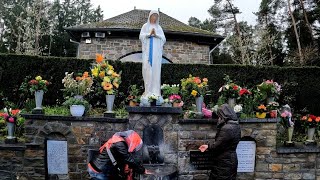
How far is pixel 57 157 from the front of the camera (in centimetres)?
725

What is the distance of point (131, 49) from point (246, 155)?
881 cm

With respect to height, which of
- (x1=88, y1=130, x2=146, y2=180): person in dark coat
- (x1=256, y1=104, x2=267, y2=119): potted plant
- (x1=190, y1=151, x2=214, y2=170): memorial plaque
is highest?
(x1=256, y1=104, x2=267, y2=119): potted plant

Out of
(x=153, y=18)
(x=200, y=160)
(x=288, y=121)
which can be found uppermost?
(x=153, y=18)

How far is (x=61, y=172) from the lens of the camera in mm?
7266

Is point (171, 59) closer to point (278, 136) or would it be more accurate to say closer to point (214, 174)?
point (278, 136)

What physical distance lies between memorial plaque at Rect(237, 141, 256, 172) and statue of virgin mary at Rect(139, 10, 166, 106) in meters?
1.89

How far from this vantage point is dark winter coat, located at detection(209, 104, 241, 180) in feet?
19.0

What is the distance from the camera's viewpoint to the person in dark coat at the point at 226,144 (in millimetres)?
5781

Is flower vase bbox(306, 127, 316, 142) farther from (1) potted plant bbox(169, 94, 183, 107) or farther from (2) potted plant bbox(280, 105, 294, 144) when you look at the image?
(1) potted plant bbox(169, 94, 183, 107)

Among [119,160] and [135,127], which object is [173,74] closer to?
[135,127]

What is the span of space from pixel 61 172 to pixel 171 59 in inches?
352

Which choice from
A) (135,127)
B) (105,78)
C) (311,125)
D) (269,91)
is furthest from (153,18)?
(311,125)

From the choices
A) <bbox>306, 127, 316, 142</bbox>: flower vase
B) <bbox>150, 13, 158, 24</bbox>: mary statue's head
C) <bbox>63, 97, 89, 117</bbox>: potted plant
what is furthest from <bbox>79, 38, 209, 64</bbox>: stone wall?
<bbox>306, 127, 316, 142</bbox>: flower vase

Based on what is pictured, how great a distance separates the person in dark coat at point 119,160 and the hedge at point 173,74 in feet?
18.7
